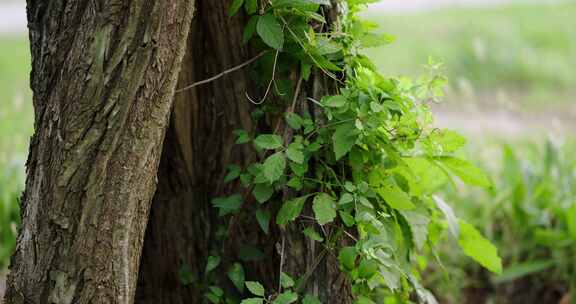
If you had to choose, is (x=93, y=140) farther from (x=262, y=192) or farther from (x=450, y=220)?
(x=450, y=220)

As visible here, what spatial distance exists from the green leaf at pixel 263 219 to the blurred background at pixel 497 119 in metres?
0.58

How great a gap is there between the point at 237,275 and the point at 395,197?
0.52m

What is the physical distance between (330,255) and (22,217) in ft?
2.72

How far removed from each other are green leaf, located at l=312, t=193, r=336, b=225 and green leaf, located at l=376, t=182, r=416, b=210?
6.6 inches

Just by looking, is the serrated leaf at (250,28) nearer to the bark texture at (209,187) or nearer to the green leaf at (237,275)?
the bark texture at (209,187)

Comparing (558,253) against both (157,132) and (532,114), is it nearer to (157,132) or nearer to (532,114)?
(157,132)

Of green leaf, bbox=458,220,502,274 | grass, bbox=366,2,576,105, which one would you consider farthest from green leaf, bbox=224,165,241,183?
grass, bbox=366,2,576,105

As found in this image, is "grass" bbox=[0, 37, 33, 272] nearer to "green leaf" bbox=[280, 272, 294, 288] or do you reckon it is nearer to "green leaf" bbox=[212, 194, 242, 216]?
"green leaf" bbox=[212, 194, 242, 216]

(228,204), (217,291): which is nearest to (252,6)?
(228,204)

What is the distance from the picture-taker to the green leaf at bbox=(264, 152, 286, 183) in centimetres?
188

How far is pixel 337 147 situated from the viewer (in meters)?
1.90

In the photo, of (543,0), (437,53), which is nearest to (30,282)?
(437,53)

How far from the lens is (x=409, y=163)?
7.64 ft

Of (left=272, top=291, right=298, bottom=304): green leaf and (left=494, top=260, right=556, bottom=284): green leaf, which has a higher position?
(left=272, top=291, right=298, bottom=304): green leaf
